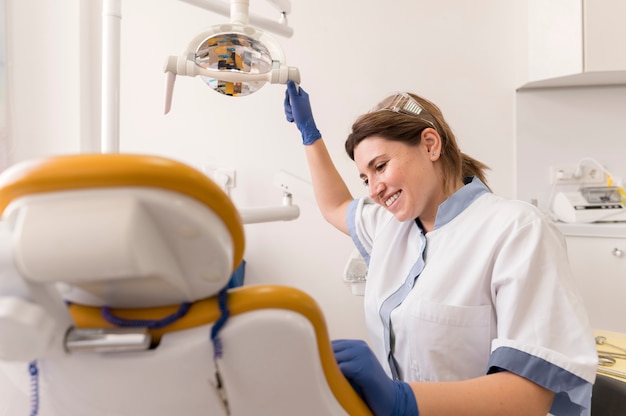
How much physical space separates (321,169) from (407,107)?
0.48 meters

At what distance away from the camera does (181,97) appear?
214cm

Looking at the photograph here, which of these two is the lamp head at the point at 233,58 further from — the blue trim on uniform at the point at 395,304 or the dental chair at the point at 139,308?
the dental chair at the point at 139,308

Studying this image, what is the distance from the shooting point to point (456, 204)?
1120 mm

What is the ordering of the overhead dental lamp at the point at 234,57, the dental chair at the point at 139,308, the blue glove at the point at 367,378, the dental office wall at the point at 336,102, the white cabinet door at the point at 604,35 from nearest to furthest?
the dental chair at the point at 139,308 < the blue glove at the point at 367,378 < the overhead dental lamp at the point at 234,57 < the white cabinet door at the point at 604,35 < the dental office wall at the point at 336,102

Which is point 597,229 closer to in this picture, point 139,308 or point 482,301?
point 482,301

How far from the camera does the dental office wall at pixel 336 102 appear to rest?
209cm

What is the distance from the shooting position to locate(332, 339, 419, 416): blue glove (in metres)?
0.59

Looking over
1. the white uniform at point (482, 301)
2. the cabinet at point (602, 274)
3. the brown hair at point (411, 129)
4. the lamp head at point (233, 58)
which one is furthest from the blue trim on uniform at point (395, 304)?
the cabinet at point (602, 274)

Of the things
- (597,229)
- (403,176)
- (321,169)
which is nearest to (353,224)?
(321,169)

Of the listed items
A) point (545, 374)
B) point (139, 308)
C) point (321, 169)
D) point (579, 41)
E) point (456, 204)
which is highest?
point (579, 41)

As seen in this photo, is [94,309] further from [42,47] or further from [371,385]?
[42,47]


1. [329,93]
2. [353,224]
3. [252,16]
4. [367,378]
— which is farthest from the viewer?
[329,93]

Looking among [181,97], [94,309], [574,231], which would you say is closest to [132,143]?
[181,97]

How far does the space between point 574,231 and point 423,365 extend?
4.48ft
